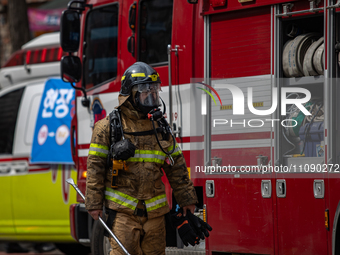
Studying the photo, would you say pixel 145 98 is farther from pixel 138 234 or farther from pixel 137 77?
pixel 138 234

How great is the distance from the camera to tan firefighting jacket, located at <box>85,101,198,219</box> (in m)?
4.22

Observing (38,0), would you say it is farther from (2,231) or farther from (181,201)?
(181,201)

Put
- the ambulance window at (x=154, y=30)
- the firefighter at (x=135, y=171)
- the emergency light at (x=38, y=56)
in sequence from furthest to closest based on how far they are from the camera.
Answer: the emergency light at (x=38, y=56) < the ambulance window at (x=154, y=30) < the firefighter at (x=135, y=171)

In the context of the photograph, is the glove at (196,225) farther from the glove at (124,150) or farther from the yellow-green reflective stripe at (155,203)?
the glove at (124,150)

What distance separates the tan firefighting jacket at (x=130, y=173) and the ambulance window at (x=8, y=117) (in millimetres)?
4395

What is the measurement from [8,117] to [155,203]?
4825 millimetres

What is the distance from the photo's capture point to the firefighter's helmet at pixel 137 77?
4.34m

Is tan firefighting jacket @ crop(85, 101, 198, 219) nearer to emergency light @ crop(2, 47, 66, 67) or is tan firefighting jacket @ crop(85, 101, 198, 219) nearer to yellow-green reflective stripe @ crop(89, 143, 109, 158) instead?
yellow-green reflective stripe @ crop(89, 143, 109, 158)

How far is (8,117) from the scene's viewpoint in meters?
8.52

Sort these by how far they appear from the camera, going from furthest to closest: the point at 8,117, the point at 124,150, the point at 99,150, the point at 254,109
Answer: the point at 8,117, the point at 254,109, the point at 99,150, the point at 124,150

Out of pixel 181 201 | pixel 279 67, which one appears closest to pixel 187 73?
pixel 279 67

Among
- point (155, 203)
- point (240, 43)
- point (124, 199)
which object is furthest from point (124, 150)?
point (240, 43)

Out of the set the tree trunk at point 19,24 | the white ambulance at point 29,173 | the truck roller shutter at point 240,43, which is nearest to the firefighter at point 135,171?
the truck roller shutter at point 240,43

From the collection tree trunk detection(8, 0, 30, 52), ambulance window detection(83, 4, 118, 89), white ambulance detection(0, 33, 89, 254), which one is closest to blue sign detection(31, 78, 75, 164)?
white ambulance detection(0, 33, 89, 254)
